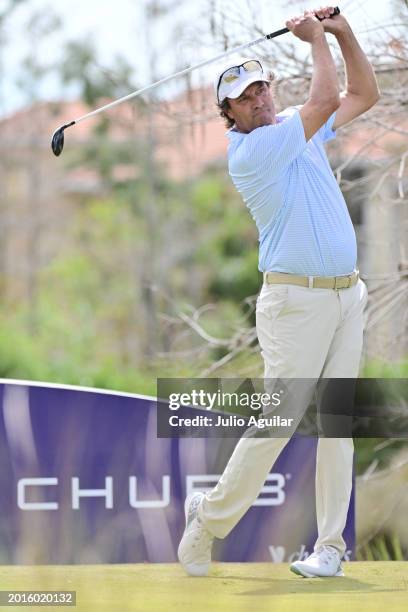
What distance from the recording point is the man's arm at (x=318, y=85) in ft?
13.6

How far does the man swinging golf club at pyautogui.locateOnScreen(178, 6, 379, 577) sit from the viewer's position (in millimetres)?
4305

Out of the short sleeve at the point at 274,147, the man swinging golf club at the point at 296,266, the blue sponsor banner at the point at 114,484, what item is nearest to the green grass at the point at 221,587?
the man swinging golf club at the point at 296,266

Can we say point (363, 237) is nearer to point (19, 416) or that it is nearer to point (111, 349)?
point (19, 416)

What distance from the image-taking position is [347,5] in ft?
18.4

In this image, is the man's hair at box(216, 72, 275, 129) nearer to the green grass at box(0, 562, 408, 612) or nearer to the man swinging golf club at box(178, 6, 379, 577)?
the man swinging golf club at box(178, 6, 379, 577)

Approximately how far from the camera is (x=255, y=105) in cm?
435

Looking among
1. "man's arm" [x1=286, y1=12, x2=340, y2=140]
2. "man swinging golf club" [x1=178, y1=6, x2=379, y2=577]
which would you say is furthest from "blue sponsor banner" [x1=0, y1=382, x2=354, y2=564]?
"man's arm" [x1=286, y1=12, x2=340, y2=140]

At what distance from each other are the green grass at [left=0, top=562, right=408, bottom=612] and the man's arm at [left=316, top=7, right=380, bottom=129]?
5.37ft

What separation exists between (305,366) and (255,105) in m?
0.91

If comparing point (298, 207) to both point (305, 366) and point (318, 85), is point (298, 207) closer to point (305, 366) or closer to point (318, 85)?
point (318, 85)

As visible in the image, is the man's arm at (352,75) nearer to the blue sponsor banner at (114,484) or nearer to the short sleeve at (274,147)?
the short sleeve at (274,147)

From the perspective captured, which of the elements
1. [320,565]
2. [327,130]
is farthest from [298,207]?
[320,565]

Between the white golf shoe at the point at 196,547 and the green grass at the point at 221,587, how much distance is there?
0.05m

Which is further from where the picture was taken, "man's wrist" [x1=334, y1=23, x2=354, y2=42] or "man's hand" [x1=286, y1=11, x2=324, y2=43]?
"man's wrist" [x1=334, y1=23, x2=354, y2=42]
